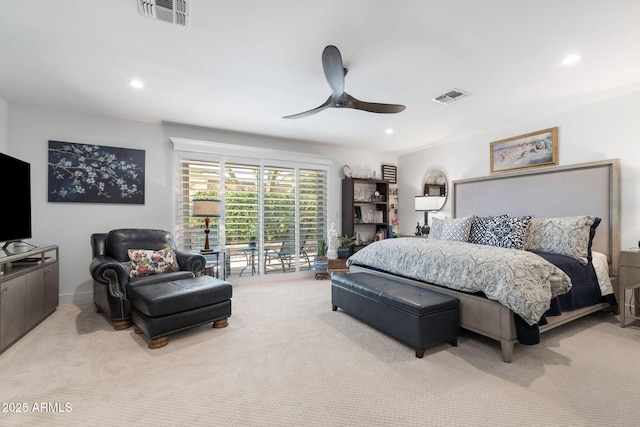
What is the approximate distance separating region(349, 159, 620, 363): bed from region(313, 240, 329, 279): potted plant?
1315mm

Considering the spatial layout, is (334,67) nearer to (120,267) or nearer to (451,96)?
(451,96)

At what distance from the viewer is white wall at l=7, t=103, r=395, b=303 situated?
3.60 meters

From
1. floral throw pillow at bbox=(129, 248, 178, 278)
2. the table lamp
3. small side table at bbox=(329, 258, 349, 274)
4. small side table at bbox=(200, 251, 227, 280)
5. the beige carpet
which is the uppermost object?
the table lamp

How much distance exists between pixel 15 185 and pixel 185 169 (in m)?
1.82

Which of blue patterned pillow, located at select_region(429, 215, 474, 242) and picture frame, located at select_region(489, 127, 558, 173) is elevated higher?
picture frame, located at select_region(489, 127, 558, 173)

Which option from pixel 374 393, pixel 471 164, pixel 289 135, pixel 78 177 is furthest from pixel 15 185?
pixel 471 164

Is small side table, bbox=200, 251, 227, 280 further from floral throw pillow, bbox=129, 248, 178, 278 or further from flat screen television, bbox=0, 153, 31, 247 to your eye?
flat screen television, bbox=0, 153, 31, 247

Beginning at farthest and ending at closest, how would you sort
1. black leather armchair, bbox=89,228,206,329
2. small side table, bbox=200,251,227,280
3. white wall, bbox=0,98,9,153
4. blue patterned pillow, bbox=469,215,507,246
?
small side table, bbox=200,251,227,280 → blue patterned pillow, bbox=469,215,507,246 → white wall, bbox=0,98,9,153 → black leather armchair, bbox=89,228,206,329

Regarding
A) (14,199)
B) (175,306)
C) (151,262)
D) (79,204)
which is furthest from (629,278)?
(79,204)

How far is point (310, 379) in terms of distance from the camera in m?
2.02

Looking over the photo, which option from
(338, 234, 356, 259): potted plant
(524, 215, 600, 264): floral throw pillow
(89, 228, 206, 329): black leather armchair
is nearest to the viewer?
(89, 228, 206, 329): black leather armchair

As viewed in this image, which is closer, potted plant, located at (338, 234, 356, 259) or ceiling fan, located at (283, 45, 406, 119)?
ceiling fan, located at (283, 45, 406, 119)

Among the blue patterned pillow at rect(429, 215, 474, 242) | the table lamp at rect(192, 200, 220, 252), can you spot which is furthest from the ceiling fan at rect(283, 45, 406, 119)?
the table lamp at rect(192, 200, 220, 252)

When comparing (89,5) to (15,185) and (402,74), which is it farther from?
(402,74)
